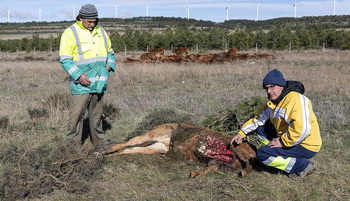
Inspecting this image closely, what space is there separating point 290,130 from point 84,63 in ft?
9.85

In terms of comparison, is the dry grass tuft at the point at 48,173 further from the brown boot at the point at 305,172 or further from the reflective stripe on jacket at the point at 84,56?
the brown boot at the point at 305,172

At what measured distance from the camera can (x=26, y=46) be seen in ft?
166

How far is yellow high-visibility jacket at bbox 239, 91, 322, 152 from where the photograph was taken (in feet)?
11.1

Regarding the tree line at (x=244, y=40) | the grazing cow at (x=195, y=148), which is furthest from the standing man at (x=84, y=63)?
the tree line at (x=244, y=40)

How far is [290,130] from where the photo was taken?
3436 millimetres

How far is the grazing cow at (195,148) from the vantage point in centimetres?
395

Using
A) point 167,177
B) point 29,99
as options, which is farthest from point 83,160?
point 29,99

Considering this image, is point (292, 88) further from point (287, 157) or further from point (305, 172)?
point (305, 172)

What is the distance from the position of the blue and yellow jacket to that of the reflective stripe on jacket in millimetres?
2612

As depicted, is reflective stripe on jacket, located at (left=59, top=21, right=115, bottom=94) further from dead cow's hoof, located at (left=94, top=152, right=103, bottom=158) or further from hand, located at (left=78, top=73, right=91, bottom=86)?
dead cow's hoof, located at (left=94, top=152, right=103, bottom=158)

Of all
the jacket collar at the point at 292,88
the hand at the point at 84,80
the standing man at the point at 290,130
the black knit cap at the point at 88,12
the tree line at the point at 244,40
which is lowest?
the standing man at the point at 290,130

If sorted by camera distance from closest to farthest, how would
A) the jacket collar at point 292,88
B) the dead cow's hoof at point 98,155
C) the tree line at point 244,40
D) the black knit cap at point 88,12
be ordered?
the jacket collar at point 292,88 → the dead cow's hoof at point 98,155 → the black knit cap at point 88,12 → the tree line at point 244,40

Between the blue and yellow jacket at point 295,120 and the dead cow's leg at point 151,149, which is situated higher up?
the blue and yellow jacket at point 295,120

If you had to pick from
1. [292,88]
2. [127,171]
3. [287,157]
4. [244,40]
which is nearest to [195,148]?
[127,171]
